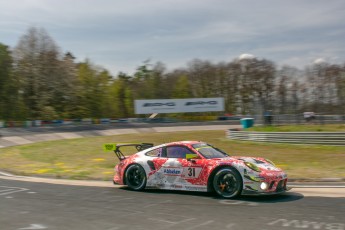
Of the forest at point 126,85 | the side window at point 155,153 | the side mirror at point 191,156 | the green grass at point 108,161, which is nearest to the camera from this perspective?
the side mirror at point 191,156

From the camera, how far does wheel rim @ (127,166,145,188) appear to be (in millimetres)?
10422

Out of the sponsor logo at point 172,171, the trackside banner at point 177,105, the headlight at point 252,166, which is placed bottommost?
the sponsor logo at point 172,171

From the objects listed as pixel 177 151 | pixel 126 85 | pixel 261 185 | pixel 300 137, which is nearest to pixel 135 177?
pixel 177 151

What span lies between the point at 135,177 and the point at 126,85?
74.8 m

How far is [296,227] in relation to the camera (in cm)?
634

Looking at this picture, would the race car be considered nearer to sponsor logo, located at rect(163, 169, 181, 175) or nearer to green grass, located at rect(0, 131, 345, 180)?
sponsor logo, located at rect(163, 169, 181, 175)

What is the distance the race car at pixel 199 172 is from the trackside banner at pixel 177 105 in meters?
51.3

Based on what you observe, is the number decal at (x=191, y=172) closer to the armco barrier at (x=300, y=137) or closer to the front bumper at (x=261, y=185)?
the front bumper at (x=261, y=185)

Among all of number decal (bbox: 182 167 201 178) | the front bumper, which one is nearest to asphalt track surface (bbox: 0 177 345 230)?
the front bumper

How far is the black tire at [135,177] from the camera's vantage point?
1038 centimetres

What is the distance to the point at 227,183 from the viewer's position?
900 centimetres

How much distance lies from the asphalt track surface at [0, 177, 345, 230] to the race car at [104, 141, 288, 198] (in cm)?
25

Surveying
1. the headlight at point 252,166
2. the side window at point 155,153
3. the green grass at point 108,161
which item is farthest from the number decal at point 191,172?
the green grass at point 108,161

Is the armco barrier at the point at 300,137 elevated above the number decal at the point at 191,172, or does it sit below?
above
